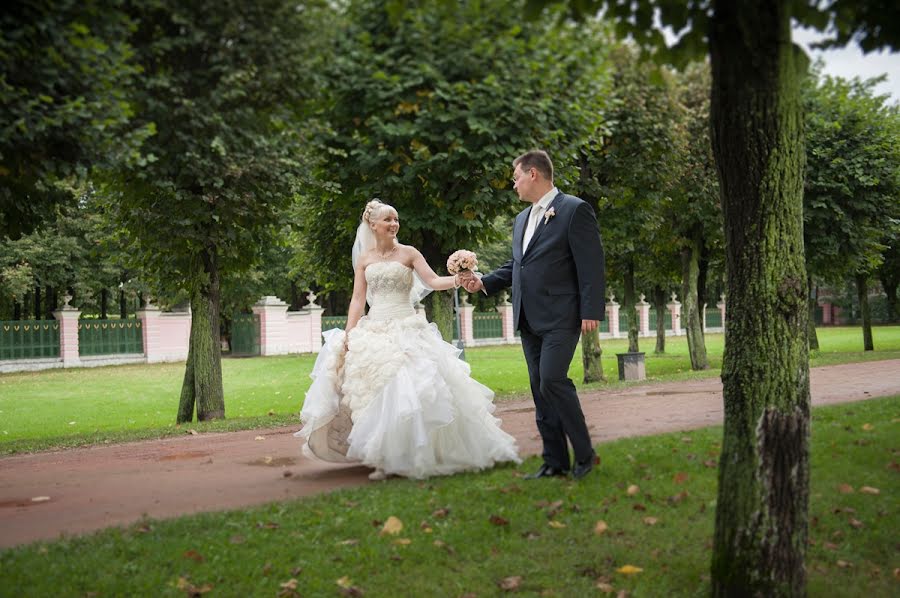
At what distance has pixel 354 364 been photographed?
293 inches

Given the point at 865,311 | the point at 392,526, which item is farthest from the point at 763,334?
the point at 865,311

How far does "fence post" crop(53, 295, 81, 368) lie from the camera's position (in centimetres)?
3562

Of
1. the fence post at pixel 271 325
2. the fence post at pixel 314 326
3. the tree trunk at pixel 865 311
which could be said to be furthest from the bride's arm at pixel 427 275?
the fence post at pixel 314 326

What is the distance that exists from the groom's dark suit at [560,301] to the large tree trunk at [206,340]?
8948 millimetres

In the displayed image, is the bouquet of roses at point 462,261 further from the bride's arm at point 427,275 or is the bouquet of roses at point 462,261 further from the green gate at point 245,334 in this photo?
the green gate at point 245,334

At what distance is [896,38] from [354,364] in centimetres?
478

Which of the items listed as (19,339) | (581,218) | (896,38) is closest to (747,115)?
(896,38)

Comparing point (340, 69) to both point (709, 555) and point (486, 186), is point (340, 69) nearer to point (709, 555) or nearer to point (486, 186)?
point (709, 555)

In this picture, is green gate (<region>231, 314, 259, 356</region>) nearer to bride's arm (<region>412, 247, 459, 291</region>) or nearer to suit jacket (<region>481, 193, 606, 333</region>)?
bride's arm (<region>412, 247, 459, 291</region>)

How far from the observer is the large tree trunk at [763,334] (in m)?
A: 4.36

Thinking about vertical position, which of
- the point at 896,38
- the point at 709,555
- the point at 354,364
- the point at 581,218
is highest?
the point at 896,38

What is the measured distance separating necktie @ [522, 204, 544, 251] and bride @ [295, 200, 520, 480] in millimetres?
1013

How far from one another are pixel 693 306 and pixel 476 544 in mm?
19854

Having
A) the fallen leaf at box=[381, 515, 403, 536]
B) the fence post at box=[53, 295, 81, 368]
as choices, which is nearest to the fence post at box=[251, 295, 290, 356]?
the fence post at box=[53, 295, 81, 368]
